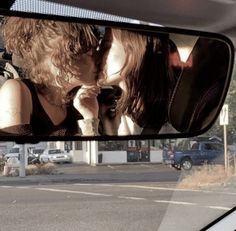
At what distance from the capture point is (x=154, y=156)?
243 inches

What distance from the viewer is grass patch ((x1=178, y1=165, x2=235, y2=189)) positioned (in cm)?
465

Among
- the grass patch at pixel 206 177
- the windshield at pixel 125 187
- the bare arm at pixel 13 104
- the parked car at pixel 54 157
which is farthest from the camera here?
the parked car at pixel 54 157

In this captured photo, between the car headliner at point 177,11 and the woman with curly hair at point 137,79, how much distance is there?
597 mm

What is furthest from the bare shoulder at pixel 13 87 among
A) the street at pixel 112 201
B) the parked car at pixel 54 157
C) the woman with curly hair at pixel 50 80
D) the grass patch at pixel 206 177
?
the parked car at pixel 54 157

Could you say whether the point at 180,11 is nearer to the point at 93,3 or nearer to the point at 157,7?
the point at 157,7

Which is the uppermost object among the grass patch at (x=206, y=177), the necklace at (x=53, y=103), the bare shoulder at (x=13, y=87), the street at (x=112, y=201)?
the bare shoulder at (x=13, y=87)

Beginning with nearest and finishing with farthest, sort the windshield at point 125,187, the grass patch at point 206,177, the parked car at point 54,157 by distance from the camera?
the grass patch at point 206,177 → the windshield at point 125,187 → the parked car at point 54,157

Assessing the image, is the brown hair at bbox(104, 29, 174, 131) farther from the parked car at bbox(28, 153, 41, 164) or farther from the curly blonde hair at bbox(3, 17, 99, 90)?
the parked car at bbox(28, 153, 41, 164)

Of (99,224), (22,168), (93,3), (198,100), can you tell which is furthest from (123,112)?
(22,168)

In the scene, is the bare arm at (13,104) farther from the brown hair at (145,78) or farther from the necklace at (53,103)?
the brown hair at (145,78)

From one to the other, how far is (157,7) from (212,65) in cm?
57

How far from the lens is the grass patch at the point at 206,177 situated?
4652 mm

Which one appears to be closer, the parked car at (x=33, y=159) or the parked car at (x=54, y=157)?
the parked car at (x=33, y=159)

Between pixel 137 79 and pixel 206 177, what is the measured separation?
395 centimetres
